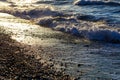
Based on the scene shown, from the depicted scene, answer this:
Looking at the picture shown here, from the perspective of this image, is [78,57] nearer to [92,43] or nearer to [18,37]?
[92,43]

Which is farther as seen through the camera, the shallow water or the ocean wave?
the ocean wave

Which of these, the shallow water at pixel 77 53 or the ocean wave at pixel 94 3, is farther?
the ocean wave at pixel 94 3

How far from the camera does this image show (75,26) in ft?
75.3

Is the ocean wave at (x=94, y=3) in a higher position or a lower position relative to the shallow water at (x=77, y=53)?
lower

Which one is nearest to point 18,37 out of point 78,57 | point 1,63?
point 78,57

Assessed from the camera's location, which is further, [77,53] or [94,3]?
[94,3]

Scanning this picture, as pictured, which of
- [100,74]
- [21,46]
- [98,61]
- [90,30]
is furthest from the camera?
[90,30]

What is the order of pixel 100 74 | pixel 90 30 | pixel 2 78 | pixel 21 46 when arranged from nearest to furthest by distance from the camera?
1. pixel 2 78
2. pixel 100 74
3. pixel 21 46
4. pixel 90 30

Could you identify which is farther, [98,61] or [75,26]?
[75,26]

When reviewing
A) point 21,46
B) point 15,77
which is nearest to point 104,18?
point 21,46

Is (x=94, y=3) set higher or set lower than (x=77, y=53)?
lower

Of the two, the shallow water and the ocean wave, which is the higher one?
the shallow water

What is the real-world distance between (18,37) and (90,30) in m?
4.66

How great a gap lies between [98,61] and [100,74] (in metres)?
1.77
